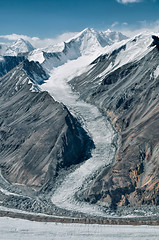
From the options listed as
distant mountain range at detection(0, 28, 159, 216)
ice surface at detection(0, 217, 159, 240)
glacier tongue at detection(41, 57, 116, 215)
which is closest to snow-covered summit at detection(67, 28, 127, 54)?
distant mountain range at detection(0, 28, 159, 216)

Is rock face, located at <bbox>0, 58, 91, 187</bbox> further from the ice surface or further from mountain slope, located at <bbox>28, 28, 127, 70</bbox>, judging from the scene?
mountain slope, located at <bbox>28, 28, 127, 70</bbox>

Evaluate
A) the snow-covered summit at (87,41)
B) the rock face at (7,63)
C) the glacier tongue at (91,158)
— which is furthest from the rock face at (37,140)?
the snow-covered summit at (87,41)

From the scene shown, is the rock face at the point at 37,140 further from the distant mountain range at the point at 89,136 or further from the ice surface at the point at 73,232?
the ice surface at the point at 73,232

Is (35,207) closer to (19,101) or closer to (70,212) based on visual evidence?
(70,212)

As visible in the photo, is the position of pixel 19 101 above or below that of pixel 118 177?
above

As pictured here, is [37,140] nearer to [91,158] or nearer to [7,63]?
[91,158]

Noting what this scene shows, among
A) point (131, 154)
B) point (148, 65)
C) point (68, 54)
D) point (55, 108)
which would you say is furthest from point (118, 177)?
point (68, 54)
